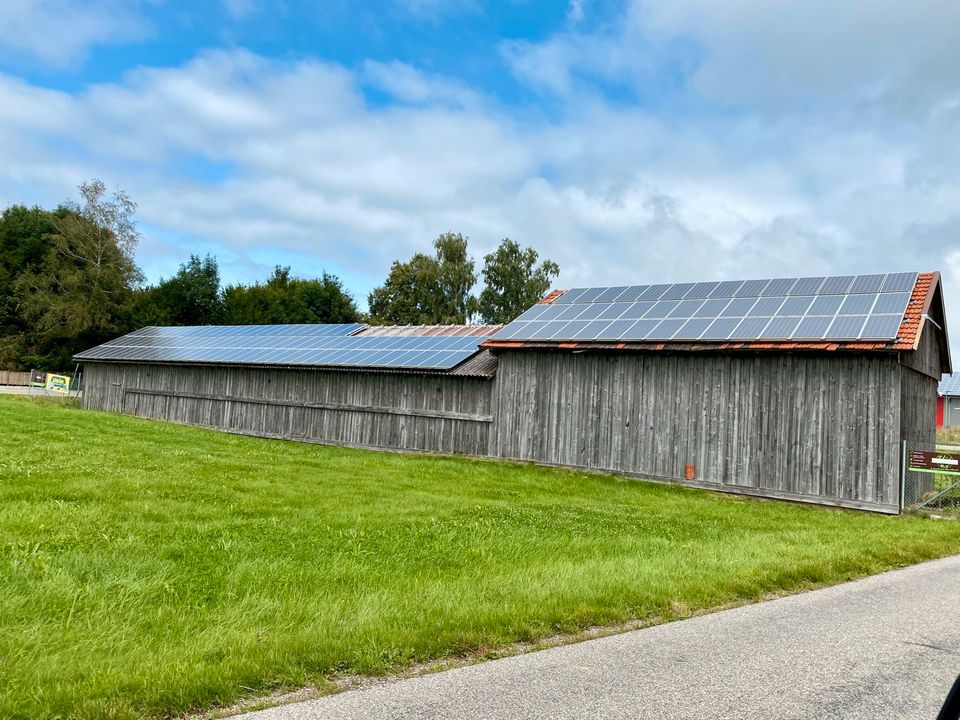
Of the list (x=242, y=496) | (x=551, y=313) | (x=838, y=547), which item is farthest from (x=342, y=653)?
(x=551, y=313)

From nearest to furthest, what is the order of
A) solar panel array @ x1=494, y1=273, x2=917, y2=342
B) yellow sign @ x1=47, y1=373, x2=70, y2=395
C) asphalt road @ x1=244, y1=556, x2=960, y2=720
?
asphalt road @ x1=244, y1=556, x2=960, y2=720
solar panel array @ x1=494, y1=273, x2=917, y2=342
yellow sign @ x1=47, y1=373, x2=70, y2=395

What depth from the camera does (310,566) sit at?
24.2ft

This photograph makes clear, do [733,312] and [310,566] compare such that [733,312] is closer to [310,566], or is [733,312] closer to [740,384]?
[740,384]

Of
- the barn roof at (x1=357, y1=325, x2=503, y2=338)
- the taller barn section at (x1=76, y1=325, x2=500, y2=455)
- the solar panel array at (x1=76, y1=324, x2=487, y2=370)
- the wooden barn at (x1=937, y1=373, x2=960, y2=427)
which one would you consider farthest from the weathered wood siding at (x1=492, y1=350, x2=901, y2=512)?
the wooden barn at (x1=937, y1=373, x2=960, y2=427)

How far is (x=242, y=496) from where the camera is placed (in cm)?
1141

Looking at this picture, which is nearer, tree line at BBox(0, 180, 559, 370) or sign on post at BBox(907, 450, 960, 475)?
sign on post at BBox(907, 450, 960, 475)

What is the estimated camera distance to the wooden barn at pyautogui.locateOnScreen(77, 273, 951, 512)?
16.4 meters

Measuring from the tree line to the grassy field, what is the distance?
49380 millimetres

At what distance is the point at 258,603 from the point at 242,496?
18.5 ft

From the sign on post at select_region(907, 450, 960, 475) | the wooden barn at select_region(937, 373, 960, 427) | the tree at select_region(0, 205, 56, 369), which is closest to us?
the sign on post at select_region(907, 450, 960, 475)

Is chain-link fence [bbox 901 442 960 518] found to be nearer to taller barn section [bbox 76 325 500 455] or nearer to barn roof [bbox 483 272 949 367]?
barn roof [bbox 483 272 949 367]

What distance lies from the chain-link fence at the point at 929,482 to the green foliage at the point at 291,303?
189 ft

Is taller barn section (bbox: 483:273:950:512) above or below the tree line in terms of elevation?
below

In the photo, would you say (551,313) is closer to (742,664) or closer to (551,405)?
(551,405)
